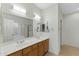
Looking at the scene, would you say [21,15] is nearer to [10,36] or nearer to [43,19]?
[10,36]

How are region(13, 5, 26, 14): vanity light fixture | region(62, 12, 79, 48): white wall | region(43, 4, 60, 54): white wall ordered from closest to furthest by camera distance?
1. region(13, 5, 26, 14): vanity light fixture
2. region(43, 4, 60, 54): white wall
3. region(62, 12, 79, 48): white wall

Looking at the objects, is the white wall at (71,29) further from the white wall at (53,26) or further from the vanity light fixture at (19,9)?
the vanity light fixture at (19,9)

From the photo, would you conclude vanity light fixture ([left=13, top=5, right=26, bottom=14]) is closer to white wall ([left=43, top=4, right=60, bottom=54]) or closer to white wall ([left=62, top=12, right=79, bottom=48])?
white wall ([left=43, top=4, right=60, bottom=54])

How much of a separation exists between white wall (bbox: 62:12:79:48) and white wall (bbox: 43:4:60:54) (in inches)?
43.6

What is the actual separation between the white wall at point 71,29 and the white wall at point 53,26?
1108 millimetres

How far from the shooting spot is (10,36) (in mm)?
2104

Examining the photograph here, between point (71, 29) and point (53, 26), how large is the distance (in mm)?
1355

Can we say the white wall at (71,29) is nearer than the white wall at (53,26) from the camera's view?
No

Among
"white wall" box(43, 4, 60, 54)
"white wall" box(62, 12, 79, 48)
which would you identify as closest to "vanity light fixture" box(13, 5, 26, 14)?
"white wall" box(43, 4, 60, 54)

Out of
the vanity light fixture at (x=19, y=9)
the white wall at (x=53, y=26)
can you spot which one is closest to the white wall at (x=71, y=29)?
the white wall at (x=53, y=26)

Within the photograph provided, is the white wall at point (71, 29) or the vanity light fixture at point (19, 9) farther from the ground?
the vanity light fixture at point (19, 9)

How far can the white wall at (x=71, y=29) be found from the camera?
4.42 m

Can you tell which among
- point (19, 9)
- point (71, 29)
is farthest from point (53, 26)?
point (19, 9)

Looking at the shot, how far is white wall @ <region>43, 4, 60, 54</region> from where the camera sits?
12.0 feet
